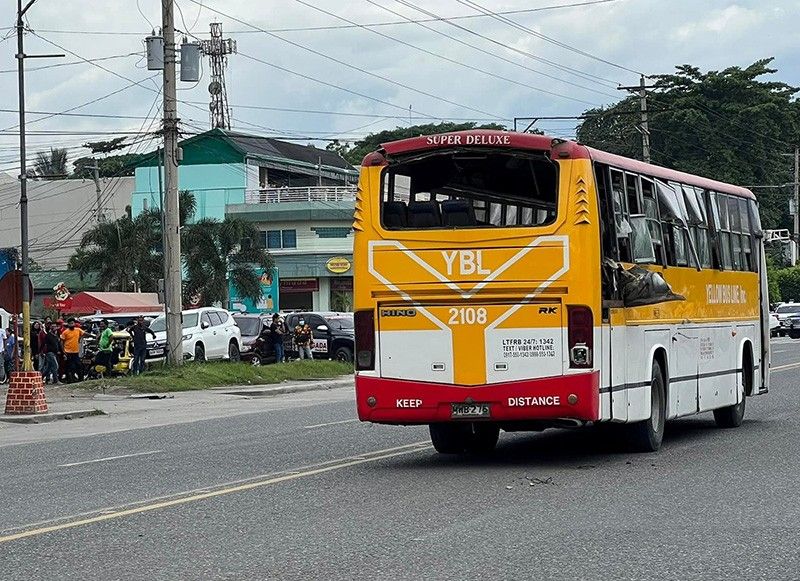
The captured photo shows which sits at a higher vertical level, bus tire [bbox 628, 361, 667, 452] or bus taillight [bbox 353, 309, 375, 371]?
bus taillight [bbox 353, 309, 375, 371]

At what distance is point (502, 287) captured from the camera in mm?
14047

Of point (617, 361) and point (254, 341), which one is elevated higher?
point (254, 341)

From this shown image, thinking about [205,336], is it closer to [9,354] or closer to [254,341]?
[254,341]

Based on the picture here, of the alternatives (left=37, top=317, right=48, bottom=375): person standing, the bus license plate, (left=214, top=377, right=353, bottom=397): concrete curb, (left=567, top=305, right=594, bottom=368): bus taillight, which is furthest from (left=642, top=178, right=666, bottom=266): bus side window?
(left=37, top=317, right=48, bottom=375): person standing

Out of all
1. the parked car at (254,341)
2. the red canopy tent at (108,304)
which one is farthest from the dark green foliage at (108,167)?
the parked car at (254,341)

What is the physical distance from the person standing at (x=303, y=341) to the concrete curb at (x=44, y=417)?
15.7 m

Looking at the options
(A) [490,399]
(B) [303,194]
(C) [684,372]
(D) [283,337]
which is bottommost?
(A) [490,399]

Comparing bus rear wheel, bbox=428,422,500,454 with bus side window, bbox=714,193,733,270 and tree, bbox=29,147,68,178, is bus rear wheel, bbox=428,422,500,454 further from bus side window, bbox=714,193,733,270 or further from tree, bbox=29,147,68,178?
tree, bbox=29,147,68,178

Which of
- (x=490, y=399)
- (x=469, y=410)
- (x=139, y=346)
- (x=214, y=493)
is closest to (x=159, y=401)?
(x=139, y=346)

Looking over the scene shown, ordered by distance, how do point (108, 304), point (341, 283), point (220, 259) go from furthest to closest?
point (341, 283), point (220, 259), point (108, 304)

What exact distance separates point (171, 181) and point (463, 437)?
Answer: 1924 centimetres

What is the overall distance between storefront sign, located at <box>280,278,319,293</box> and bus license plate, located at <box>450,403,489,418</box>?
5963cm

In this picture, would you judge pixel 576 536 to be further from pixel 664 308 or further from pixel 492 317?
pixel 664 308

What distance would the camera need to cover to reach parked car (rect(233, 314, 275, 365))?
41.8 metres
